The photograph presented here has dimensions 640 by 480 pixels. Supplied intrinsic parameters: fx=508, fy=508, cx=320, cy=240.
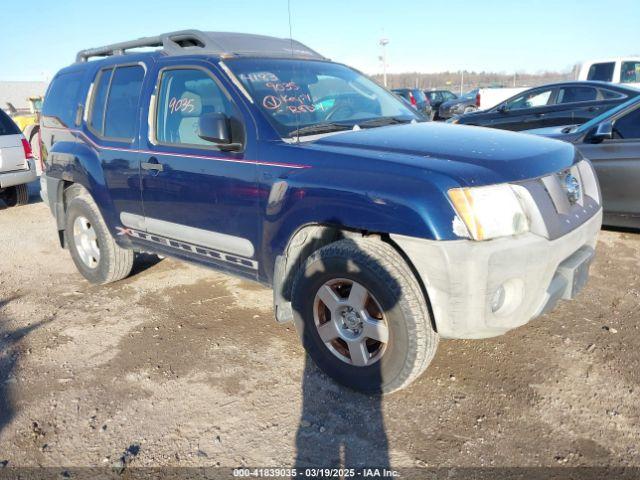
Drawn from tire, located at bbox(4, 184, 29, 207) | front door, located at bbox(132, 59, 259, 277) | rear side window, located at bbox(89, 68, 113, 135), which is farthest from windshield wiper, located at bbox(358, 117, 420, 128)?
tire, located at bbox(4, 184, 29, 207)

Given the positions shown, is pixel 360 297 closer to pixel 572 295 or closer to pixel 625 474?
pixel 572 295

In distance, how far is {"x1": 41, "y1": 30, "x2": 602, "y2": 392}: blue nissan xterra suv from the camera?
2369 mm

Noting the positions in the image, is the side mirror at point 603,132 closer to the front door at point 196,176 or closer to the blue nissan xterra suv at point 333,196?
the blue nissan xterra suv at point 333,196

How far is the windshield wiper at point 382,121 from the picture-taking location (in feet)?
11.0

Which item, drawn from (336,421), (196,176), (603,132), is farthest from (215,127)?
(603,132)

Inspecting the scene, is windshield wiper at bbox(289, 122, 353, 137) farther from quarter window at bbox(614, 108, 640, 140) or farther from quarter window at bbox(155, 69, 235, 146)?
quarter window at bbox(614, 108, 640, 140)

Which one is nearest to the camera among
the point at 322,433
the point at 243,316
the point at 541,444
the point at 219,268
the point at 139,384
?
the point at 541,444

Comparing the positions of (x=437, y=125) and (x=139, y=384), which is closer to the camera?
(x=139, y=384)

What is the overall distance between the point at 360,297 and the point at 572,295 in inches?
44.2

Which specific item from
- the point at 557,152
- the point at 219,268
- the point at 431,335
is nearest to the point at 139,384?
the point at 219,268

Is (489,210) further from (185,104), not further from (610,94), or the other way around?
(610,94)

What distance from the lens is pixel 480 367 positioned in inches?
120

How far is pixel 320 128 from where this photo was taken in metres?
3.13

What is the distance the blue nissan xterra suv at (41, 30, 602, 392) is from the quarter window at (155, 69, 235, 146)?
1 centimetres
